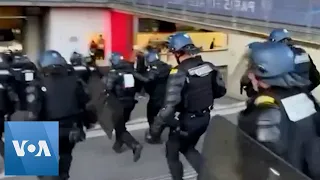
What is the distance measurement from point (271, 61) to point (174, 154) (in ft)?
11.0

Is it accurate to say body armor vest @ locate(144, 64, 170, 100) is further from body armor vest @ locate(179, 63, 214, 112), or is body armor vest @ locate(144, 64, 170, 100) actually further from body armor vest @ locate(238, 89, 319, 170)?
body armor vest @ locate(238, 89, 319, 170)

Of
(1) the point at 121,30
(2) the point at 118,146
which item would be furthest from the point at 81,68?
(1) the point at 121,30

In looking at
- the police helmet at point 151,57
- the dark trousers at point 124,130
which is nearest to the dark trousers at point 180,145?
the dark trousers at point 124,130

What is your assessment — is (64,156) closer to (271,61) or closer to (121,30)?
(271,61)

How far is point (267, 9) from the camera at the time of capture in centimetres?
725

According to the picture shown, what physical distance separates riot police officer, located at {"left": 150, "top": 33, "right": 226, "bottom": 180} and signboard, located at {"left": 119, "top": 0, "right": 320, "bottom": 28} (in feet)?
4.79

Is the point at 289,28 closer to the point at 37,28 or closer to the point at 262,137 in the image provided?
the point at 262,137

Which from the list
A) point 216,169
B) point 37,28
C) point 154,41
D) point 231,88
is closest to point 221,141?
point 216,169

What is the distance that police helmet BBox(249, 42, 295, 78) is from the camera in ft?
8.76

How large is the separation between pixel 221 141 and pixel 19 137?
3625mm

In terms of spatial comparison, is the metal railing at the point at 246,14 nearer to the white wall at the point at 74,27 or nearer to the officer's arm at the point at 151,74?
the officer's arm at the point at 151,74

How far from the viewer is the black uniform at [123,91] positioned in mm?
7559

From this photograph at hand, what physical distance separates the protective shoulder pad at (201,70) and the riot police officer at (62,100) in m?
1.22

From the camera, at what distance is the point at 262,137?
245 cm
